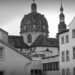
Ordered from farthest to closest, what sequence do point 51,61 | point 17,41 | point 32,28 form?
point 32,28 → point 17,41 → point 51,61

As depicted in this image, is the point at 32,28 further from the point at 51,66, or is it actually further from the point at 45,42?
the point at 51,66

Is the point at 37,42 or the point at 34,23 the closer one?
the point at 37,42

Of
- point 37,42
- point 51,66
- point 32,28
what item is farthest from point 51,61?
point 32,28

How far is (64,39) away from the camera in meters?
49.9

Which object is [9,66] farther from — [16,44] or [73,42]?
[16,44]

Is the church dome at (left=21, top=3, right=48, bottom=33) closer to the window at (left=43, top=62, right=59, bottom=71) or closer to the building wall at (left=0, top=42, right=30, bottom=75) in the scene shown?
the window at (left=43, top=62, right=59, bottom=71)

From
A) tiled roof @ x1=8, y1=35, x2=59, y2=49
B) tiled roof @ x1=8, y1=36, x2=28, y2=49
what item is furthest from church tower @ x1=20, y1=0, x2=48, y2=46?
tiled roof @ x1=8, y1=35, x2=59, y2=49

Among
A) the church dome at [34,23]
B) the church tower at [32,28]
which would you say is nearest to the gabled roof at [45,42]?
the church tower at [32,28]

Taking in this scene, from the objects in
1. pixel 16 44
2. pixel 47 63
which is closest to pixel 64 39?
pixel 47 63

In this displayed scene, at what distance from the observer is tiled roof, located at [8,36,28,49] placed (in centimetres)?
10966

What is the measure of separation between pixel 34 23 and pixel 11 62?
89143 millimetres

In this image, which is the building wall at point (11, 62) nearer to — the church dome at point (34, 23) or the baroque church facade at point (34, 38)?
the baroque church facade at point (34, 38)

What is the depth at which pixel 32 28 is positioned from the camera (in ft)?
379

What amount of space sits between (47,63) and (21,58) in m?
33.8
